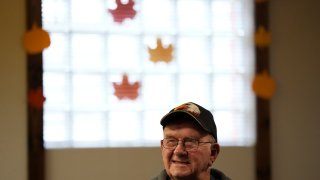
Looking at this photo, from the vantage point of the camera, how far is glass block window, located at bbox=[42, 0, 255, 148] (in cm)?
266

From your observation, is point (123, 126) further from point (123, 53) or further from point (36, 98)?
point (36, 98)

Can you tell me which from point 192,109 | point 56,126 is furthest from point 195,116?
point 56,126

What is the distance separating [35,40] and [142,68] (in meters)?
0.72

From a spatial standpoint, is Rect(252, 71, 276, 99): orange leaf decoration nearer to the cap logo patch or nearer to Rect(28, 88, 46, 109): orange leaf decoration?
Rect(28, 88, 46, 109): orange leaf decoration

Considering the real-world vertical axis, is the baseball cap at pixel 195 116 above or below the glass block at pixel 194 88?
below

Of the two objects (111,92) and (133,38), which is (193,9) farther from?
(111,92)

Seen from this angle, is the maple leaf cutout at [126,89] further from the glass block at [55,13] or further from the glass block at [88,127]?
the glass block at [55,13]

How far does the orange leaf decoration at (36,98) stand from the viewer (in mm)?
2537

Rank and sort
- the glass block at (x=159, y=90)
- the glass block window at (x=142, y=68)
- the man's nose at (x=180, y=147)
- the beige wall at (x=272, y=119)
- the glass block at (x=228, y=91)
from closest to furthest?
the man's nose at (x=180, y=147), the beige wall at (x=272, y=119), the glass block window at (x=142, y=68), the glass block at (x=159, y=90), the glass block at (x=228, y=91)

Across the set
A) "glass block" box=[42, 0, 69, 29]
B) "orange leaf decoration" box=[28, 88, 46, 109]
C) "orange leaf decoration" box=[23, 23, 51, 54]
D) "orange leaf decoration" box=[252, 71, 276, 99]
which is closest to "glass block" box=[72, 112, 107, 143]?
"orange leaf decoration" box=[28, 88, 46, 109]

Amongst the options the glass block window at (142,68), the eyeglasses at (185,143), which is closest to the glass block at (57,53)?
the glass block window at (142,68)

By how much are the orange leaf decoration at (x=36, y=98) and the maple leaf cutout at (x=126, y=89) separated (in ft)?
1.57

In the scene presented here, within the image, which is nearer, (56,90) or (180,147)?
(180,147)

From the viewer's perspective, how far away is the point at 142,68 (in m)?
2.75
